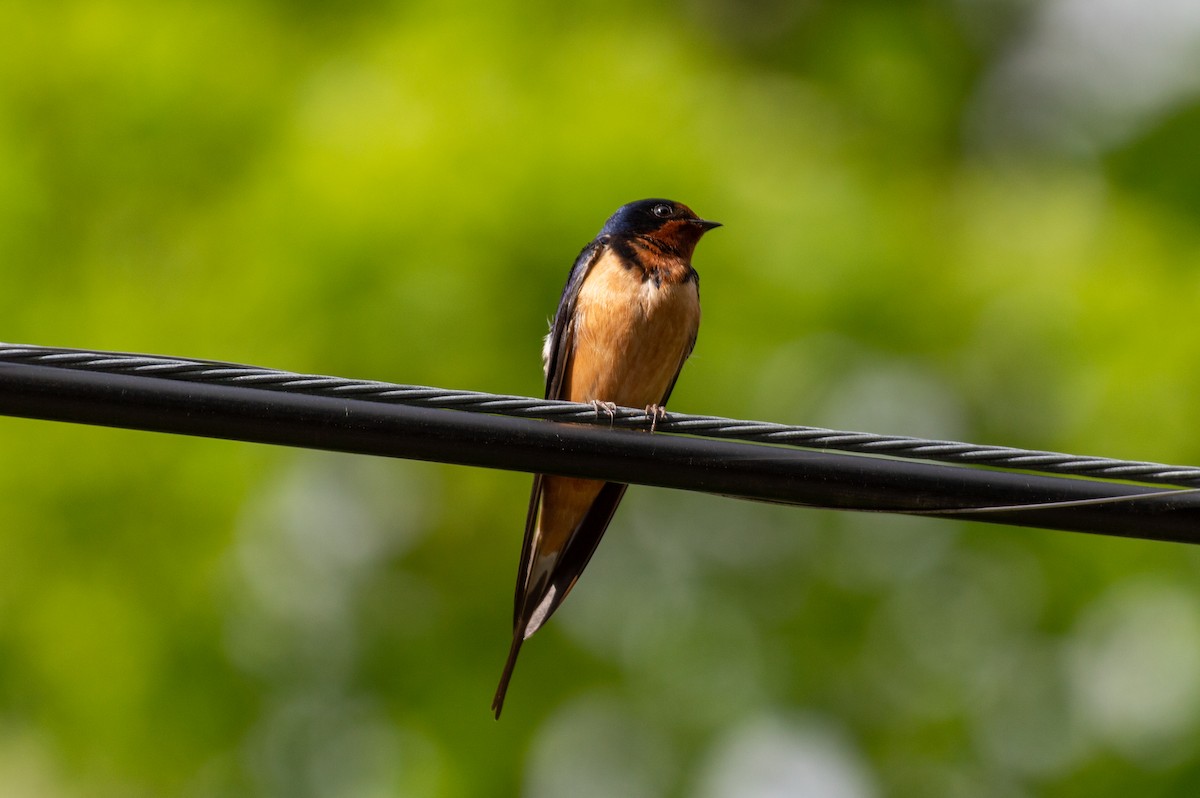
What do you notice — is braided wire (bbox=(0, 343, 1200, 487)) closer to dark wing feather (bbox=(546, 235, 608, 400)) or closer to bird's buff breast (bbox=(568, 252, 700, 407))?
bird's buff breast (bbox=(568, 252, 700, 407))

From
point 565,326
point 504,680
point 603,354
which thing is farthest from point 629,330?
point 504,680

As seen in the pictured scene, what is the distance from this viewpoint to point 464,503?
7930 millimetres

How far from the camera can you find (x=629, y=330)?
6.18 meters

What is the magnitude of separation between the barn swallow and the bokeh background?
1.24 m

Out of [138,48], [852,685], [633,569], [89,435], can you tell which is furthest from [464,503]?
[138,48]

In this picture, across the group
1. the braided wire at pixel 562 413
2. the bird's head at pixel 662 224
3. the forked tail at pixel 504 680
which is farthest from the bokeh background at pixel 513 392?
the braided wire at pixel 562 413

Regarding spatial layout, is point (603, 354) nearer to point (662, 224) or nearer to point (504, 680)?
point (662, 224)

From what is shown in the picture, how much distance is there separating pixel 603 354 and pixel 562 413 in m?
2.63

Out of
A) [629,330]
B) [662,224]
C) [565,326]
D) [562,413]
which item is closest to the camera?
[562,413]

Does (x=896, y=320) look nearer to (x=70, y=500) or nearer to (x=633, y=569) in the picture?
(x=633, y=569)

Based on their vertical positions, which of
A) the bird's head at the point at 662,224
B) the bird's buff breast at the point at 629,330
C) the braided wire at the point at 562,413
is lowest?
the braided wire at the point at 562,413

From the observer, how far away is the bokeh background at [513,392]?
7.59 metres

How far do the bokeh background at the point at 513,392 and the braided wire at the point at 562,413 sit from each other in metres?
4.07

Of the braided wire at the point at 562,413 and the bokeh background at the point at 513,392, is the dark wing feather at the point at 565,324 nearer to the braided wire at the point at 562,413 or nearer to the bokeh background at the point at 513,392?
the bokeh background at the point at 513,392
